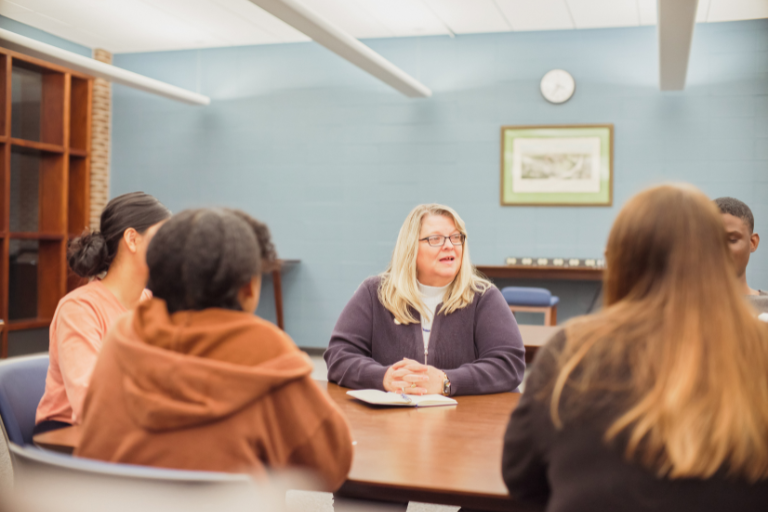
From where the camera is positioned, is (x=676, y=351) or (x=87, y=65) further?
(x=87, y=65)

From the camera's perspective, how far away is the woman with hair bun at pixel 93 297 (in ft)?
5.39

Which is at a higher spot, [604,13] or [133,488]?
[604,13]

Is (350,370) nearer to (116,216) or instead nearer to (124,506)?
(116,216)

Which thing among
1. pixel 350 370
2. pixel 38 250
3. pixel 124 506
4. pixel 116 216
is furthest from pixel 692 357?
pixel 38 250

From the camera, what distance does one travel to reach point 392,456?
1309mm

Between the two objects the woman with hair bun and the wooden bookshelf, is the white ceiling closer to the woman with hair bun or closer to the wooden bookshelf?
the wooden bookshelf

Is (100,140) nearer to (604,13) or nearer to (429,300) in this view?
(604,13)

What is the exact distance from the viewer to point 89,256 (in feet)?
6.07

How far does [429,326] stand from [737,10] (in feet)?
15.7

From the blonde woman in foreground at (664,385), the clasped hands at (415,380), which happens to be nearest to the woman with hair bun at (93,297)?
the clasped hands at (415,380)

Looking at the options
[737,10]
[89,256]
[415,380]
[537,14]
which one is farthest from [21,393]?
[737,10]

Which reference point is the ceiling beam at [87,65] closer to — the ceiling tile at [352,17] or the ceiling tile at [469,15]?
the ceiling tile at [352,17]

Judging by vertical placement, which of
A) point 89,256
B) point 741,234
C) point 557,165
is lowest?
point 89,256

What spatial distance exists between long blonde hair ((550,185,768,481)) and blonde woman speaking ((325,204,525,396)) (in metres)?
0.97
